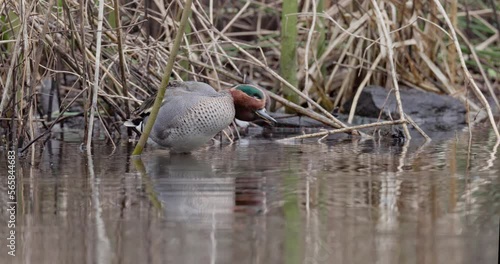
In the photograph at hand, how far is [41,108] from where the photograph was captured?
298 inches

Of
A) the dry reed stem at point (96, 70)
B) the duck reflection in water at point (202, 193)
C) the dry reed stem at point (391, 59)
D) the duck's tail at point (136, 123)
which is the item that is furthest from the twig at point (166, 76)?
the dry reed stem at point (391, 59)

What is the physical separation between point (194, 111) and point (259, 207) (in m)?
1.83

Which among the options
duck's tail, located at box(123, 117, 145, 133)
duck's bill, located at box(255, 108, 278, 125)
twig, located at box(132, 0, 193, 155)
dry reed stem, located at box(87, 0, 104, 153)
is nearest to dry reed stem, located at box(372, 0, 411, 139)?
duck's bill, located at box(255, 108, 278, 125)

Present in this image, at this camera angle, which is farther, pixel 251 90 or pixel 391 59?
pixel 391 59

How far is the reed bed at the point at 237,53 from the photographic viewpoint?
583 cm

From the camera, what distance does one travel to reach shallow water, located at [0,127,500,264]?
326cm

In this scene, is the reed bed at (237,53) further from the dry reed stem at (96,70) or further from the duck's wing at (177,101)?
the duck's wing at (177,101)

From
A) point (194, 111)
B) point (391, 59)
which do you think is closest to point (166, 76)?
point (194, 111)

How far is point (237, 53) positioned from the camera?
8891mm

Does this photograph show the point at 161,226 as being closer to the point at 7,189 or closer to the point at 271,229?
the point at 271,229

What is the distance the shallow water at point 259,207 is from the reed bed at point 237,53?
20.5 inches

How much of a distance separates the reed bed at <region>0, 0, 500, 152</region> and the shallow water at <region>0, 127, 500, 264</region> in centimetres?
52

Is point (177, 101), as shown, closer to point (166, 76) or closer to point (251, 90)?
point (251, 90)

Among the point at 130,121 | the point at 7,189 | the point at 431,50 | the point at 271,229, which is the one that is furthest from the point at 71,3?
the point at 431,50
